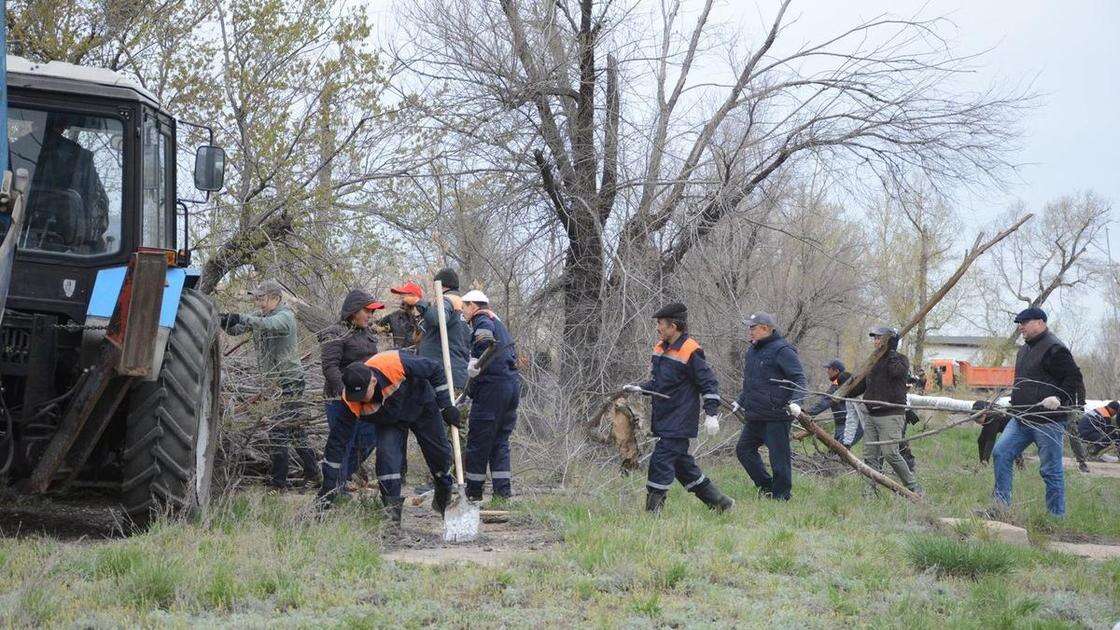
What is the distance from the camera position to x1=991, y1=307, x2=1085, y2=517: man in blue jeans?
361 inches

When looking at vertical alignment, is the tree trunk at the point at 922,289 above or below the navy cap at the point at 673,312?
above

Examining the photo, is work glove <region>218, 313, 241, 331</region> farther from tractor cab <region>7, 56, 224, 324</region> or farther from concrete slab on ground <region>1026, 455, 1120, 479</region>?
concrete slab on ground <region>1026, 455, 1120, 479</region>

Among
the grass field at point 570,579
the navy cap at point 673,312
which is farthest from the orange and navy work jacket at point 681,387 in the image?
the grass field at point 570,579

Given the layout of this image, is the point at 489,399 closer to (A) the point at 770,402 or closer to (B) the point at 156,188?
(A) the point at 770,402

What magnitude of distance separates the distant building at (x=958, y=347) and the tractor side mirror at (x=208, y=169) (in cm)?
5034

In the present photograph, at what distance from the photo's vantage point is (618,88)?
44.5 feet

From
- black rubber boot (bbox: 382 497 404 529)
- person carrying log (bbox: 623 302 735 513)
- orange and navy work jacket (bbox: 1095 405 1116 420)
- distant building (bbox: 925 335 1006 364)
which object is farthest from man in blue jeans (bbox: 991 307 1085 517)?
distant building (bbox: 925 335 1006 364)

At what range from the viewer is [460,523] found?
7.29m

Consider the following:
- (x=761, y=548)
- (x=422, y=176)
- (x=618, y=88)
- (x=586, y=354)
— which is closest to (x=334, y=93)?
(x=422, y=176)

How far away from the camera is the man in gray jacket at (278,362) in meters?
8.91

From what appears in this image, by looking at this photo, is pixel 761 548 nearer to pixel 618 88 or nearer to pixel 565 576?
pixel 565 576

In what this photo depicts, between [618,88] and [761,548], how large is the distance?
792 cm

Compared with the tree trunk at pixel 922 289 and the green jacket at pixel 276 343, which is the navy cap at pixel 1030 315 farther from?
the tree trunk at pixel 922 289

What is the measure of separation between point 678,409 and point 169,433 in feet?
12.3
